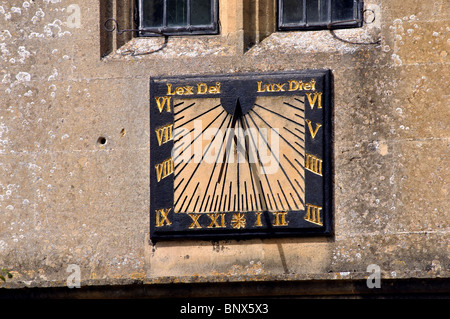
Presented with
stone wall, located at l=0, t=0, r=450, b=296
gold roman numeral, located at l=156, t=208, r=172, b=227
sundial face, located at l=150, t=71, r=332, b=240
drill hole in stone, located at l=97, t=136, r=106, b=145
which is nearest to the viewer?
stone wall, located at l=0, t=0, r=450, b=296

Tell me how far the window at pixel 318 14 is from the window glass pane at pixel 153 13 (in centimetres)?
89

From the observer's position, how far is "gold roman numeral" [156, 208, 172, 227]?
33.0 feet

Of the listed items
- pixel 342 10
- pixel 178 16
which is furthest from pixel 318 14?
pixel 178 16

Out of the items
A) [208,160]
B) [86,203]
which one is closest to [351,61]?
[208,160]

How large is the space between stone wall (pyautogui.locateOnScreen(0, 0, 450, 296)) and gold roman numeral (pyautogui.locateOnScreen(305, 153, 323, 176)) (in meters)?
0.13

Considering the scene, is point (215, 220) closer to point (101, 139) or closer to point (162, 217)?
point (162, 217)

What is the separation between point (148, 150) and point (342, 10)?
1.75m

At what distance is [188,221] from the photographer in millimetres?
10039

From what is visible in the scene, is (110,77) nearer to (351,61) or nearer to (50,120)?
A: (50,120)

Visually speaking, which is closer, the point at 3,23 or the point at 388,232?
the point at 388,232

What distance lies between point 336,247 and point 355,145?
733 millimetres

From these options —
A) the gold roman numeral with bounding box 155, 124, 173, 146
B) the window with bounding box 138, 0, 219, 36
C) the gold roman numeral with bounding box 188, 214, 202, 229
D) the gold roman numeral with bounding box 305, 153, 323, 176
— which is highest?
the window with bounding box 138, 0, 219, 36

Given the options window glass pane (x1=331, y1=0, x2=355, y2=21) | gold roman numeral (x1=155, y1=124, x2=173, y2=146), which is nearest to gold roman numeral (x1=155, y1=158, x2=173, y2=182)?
gold roman numeral (x1=155, y1=124, x2=173, y2=146)

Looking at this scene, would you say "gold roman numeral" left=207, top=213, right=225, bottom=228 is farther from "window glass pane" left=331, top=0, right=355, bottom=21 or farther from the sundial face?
"window glass pane" left=331, top=0, right=355, bottom=21
